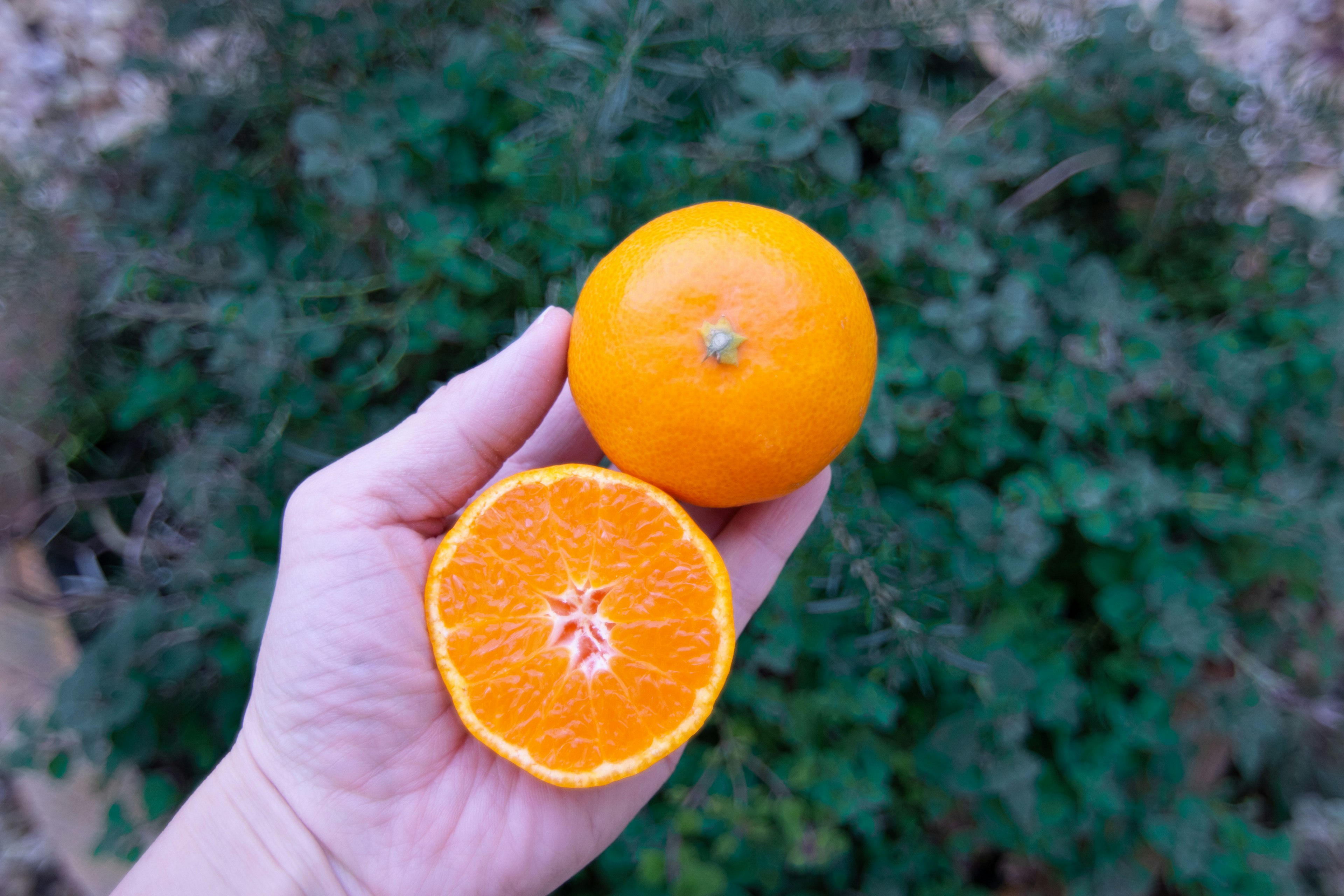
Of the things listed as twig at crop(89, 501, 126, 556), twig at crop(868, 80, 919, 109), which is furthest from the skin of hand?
twig at crop(868, 80, 919, 109)

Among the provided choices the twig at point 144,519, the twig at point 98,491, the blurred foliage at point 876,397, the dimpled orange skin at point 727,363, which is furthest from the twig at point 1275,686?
the twig at point 98,491

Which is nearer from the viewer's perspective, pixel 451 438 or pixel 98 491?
pixel 451 438

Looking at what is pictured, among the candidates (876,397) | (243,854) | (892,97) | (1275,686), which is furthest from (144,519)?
(1275,686)

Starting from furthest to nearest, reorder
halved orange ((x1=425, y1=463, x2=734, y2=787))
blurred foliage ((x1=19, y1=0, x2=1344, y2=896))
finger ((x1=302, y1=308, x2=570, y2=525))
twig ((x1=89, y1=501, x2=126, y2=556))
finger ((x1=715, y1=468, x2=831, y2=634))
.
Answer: twig ((x1=89, y1=501, x2=126, y2=556)) → blurred foliage ((x1=19, y1=0, x2=1344, y2=896)) → finger ((x1=715, y1=468, x2=831, y2=634)) → finger ((x1=302, y1=308, x2=570, y2=525)) → halved orange ((x1=425, y1=463, x2=734, y2=787))

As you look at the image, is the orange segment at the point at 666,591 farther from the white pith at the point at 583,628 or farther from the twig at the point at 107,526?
the twig at the point at 107,526

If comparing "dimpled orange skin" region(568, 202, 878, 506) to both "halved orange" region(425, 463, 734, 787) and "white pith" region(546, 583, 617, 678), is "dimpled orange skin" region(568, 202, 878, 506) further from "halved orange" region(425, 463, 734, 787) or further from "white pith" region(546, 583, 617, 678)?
"white pith" region(546, 583, 617, 678)

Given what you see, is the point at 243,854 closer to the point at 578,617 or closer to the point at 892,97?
the point at 578,617
